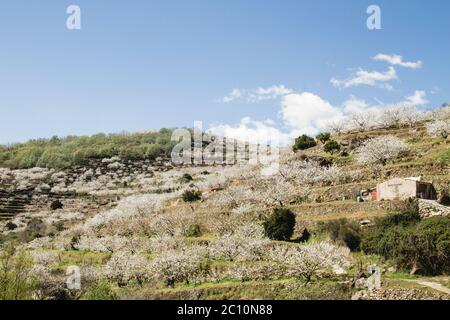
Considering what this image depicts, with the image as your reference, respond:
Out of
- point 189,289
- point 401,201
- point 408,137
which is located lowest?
point 189,289

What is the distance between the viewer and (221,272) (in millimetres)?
33219

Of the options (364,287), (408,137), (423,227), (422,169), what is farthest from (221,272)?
(408,137)

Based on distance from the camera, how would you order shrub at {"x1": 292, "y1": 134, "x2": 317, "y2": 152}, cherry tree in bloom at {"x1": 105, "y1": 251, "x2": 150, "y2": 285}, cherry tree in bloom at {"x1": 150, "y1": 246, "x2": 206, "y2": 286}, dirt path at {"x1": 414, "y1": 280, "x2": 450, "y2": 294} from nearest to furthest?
dirt path at {"x1": 414, "y1": 280, "x2": 450, "y2": 294}
cherry tree in bloom at {"x1": 150, "y1": 246, "x2": 206, "y2": 286}
cherry tree in bloom at {"x1": 105, "y1": 251, "x2": 150, "y2": 285}
shrub at {"x1": 292, "y1": 134, "x2": 317, "y2": 152}

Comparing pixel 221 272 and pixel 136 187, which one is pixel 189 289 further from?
pixel 136 187

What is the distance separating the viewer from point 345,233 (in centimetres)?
3406

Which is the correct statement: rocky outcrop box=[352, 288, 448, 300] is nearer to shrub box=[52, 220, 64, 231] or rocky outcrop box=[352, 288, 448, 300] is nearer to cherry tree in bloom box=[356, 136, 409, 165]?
cherry tree in bloom box=[356, 136, 409, 165]

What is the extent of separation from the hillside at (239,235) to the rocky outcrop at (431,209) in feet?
3.29

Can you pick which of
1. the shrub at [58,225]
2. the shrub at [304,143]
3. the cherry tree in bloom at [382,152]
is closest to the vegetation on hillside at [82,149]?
the shrub at [58,225]

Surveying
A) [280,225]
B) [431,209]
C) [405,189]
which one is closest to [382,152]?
[405,189]

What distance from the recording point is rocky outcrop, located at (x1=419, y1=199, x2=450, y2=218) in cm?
3462

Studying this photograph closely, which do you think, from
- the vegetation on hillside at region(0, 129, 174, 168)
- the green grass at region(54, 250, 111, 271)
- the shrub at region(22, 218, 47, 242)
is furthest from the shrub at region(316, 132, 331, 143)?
the vegetation on hillside at region(0, 129, 174, 168)

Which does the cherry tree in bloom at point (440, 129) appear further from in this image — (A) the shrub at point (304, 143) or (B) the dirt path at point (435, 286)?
(B) the dirt path at point (435, 286)

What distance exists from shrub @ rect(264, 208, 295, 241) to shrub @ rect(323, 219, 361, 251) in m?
3.08

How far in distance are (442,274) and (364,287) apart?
5.18 metres
